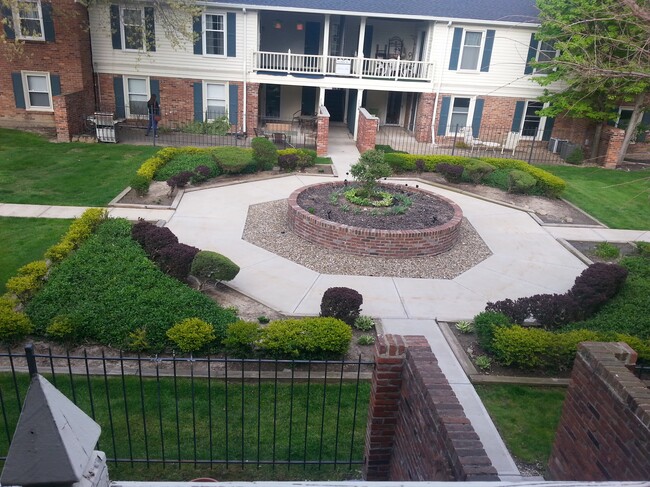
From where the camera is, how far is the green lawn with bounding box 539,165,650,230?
1555 cm

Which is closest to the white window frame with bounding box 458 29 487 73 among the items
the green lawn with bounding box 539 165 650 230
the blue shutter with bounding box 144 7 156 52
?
the green lawn with bounding box 539 165 650 230

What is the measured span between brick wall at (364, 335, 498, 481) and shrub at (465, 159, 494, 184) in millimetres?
13132

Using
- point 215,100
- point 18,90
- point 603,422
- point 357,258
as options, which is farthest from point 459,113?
point 603,422

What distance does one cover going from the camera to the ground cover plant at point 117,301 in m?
7.87

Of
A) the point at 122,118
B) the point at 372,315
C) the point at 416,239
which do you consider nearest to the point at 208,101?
the point at 122,118

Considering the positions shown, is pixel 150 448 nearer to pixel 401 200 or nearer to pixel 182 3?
pixel 401 200

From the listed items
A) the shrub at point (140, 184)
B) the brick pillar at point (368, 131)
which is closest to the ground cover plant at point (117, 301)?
the shrub at point (140, 184)

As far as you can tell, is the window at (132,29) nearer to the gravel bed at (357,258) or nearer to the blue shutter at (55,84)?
the blue shutter at (55,84)

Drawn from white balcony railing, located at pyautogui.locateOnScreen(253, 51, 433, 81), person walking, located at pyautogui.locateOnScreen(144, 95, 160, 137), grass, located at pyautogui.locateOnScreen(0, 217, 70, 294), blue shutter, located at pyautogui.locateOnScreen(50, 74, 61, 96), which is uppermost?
white balcony railing, located at pyautogui.locateOnScreen(253, 51, 433, 81)

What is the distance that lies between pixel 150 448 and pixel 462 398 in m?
3.86

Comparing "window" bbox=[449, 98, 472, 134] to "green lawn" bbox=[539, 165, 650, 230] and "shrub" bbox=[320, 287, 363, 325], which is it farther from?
"shrub" bbox=[320, 287, 363, 325]

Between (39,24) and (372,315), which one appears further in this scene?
(39,24)

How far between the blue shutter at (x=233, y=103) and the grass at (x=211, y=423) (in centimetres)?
1815

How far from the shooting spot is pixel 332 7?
75.1 feet
